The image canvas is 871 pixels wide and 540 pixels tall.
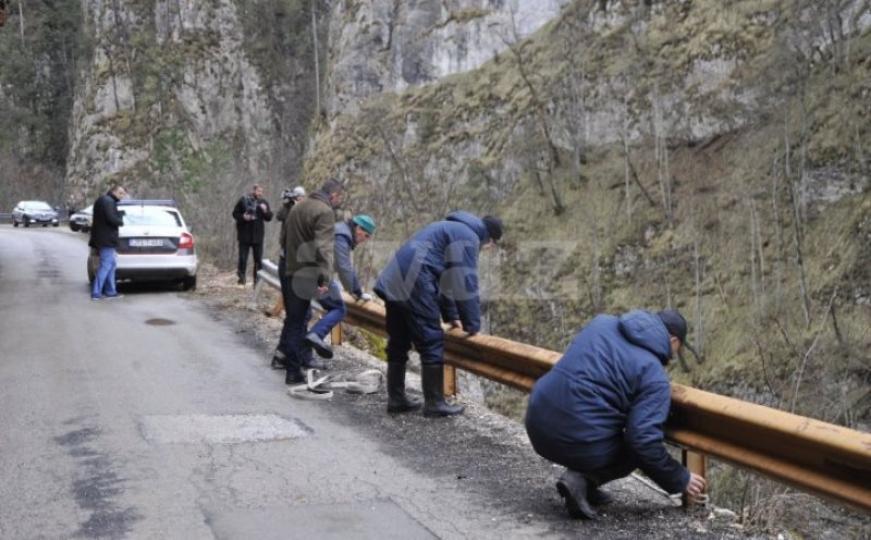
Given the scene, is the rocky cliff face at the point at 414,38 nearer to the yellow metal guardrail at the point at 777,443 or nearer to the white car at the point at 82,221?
the white car at the point at 82,221

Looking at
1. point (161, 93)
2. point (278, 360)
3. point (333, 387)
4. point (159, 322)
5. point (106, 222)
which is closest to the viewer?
point (333, 387)

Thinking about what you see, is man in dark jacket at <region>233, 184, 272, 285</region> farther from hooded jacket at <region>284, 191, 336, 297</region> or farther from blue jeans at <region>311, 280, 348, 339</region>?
hooded jacket at <region>284, 191, 336, 297</region>

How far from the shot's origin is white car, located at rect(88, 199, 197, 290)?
16406 millimetres

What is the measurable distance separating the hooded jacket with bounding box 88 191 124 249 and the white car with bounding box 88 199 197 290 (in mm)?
890

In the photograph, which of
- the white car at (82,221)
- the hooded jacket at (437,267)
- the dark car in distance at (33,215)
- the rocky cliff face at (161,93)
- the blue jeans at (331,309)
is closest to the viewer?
the hooded jacket at (437,267)

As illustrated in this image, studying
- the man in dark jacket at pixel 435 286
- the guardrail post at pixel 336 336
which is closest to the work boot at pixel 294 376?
the man in dark jacket at pixel 435 286

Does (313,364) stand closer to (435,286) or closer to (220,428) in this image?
(220,428)

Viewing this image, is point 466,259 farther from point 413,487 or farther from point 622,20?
point 622,20

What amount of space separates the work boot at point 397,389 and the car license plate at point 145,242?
9944mm

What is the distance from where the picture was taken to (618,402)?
4898mm

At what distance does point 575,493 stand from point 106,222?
12.1 metres

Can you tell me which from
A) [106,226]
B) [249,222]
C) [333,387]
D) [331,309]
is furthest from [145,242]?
[333,387]

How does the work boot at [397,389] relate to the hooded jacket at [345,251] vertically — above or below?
below

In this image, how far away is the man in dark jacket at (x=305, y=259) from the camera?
28.4 feet
